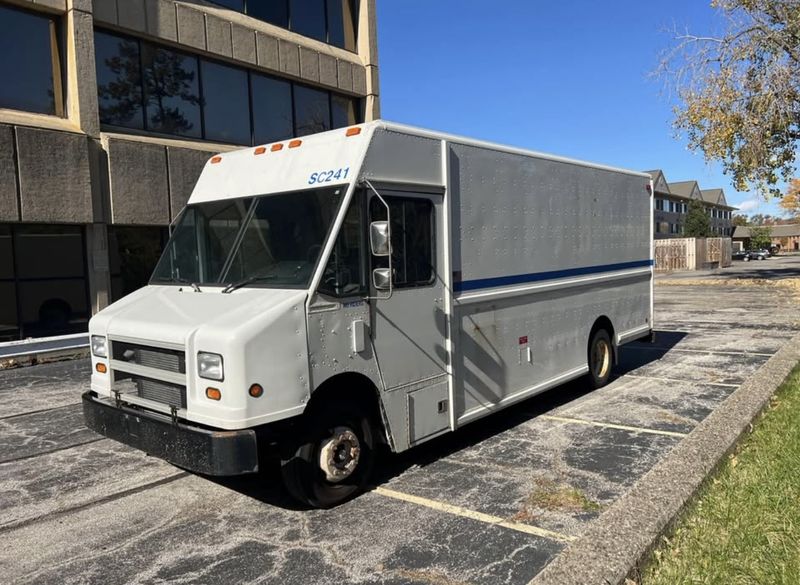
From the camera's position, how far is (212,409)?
3998 mm

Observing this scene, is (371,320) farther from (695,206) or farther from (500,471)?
(695,206)

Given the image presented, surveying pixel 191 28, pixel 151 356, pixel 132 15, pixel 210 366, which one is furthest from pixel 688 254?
pixel 210 366

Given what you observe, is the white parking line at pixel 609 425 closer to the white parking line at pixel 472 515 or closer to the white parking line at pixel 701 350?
the white parking line at pixel 472 515

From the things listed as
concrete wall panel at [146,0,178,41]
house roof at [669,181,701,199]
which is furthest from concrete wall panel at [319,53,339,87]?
house roof at [669,181,701,199]

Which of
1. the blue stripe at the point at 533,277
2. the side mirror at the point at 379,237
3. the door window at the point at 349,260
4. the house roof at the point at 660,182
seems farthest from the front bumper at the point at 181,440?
the house roof at the point at 660,182

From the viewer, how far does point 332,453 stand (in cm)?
449

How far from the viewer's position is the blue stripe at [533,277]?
5.67 meters

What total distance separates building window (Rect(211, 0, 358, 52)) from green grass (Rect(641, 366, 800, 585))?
14.6 m

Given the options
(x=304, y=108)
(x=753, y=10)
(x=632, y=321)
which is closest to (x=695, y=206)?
(x=753, y=10)

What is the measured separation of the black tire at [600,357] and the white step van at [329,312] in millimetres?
1795

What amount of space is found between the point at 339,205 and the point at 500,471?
8.66 ft

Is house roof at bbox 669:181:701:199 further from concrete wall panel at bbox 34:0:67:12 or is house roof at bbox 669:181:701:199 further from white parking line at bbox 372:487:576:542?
white parking line at bbox 372:487:576:542

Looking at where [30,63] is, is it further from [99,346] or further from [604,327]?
[604,327]

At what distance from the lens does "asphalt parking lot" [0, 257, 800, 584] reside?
379 centimetres
